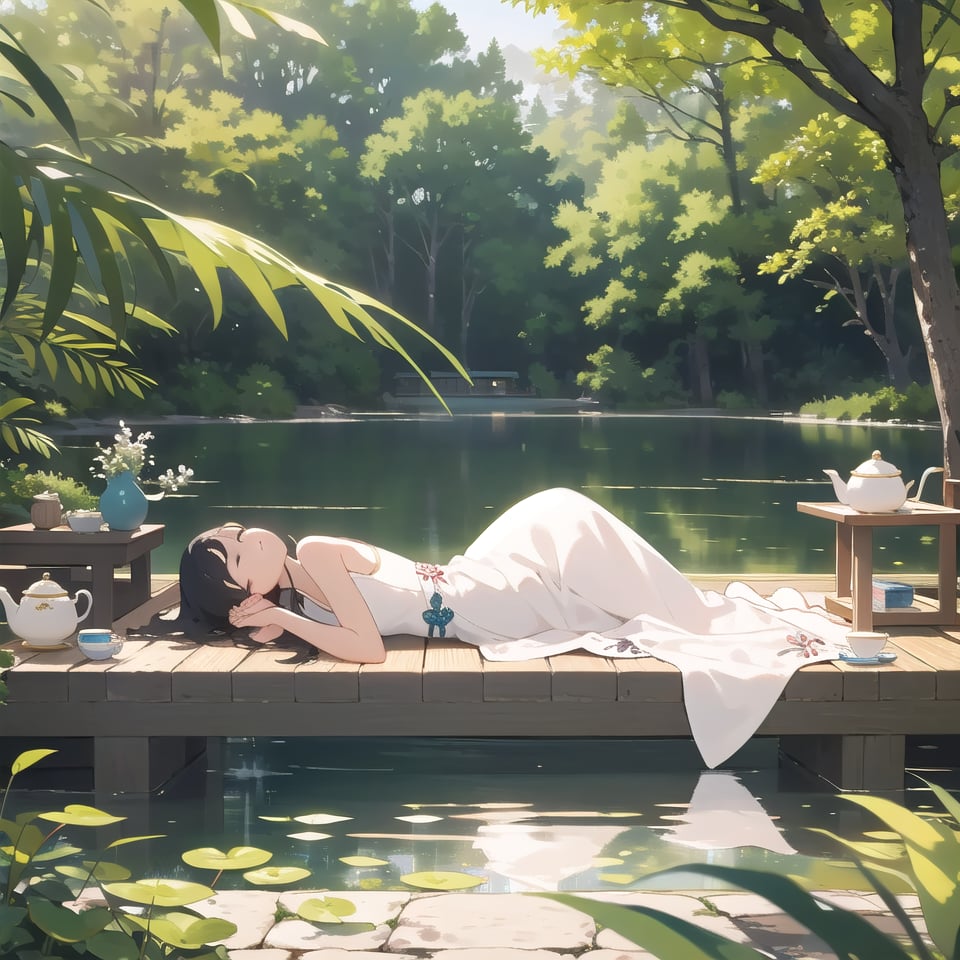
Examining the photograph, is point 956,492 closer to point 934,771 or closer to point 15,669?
point 934,771

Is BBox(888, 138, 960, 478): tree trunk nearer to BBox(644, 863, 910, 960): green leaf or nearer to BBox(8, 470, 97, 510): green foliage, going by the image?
BBox(644, 863, 910, 960): green leaf

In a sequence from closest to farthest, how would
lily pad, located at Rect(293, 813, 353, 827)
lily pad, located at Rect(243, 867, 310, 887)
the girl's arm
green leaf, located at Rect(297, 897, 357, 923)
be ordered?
green leaf, located at Rect(297, 897, 357, 923)
lily pad, located at Rect(243, 867, 310, 887)
lily pad, located at Rect(293, 813, 353, 827)
the girl's arm

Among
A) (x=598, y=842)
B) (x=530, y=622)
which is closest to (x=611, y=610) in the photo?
(x=530, y=622)

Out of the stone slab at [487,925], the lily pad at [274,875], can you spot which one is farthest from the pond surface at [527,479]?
the stone slab at [487,925]

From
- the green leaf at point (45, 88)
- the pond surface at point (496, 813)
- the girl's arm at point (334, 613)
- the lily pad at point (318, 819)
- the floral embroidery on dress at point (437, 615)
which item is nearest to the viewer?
the green leaf at point (45, 88)

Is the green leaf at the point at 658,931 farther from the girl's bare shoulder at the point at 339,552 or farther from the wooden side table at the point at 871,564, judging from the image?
the wooden side table at the point at 871,564

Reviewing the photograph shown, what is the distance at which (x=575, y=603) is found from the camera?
12.3 ft

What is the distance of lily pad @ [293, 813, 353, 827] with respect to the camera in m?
3.12

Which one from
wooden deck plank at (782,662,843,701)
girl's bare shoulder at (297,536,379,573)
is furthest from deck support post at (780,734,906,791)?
girl's bare shoulder at (297,536,379,573)

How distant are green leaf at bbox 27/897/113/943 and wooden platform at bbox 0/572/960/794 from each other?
182 cm

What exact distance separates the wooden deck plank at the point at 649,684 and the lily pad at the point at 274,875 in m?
0.94

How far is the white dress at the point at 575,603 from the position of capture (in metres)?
3.48

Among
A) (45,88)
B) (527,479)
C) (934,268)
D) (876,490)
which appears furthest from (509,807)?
(527,479)

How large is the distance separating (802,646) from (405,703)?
43.1 inches
